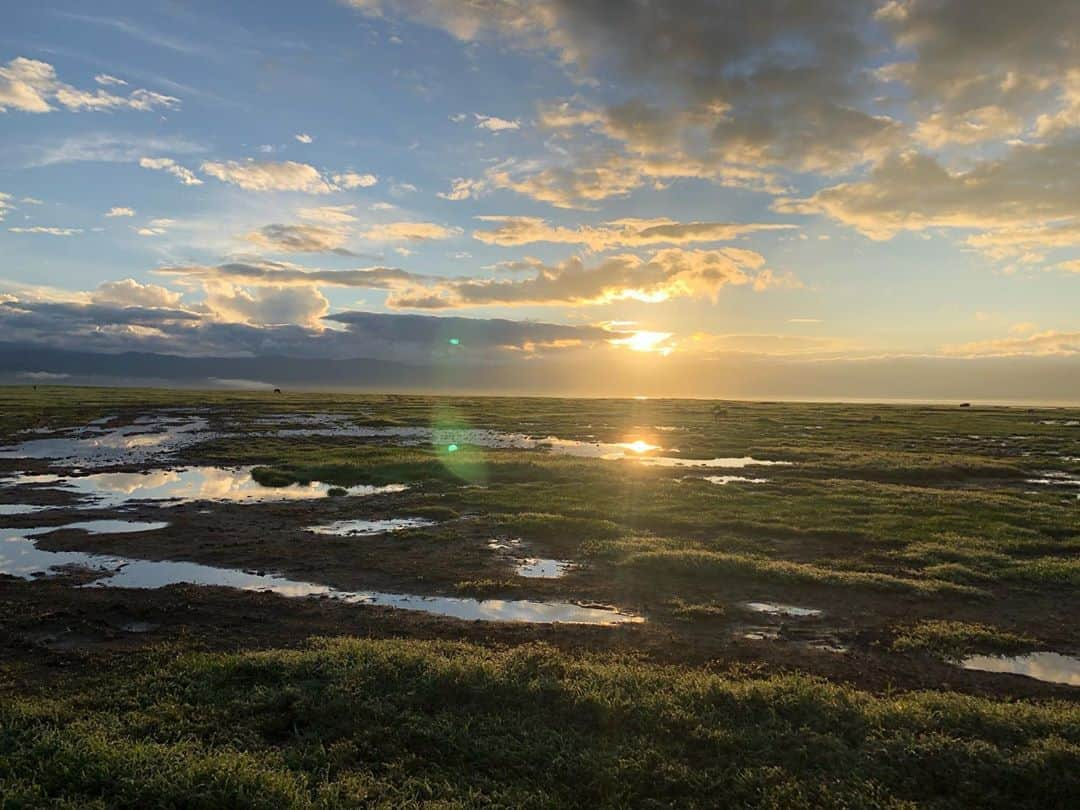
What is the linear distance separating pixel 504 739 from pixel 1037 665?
11.7 m

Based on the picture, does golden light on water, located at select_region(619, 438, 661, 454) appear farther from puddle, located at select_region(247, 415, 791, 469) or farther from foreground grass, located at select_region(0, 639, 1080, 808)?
foreground grass, located at select_region(0, 639, 1080, 808)

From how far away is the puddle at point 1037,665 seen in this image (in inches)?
534

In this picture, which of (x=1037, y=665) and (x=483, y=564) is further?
(x=483, y=564)

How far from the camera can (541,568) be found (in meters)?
21.8

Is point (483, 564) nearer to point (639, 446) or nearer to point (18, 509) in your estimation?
point (18, 509)

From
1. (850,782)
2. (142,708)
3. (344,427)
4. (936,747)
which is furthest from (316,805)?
(344,427)

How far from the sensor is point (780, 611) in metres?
17.6

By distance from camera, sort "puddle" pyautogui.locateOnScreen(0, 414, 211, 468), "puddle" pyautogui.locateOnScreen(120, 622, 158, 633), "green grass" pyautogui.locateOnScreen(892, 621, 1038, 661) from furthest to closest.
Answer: "puddle" pyautogui.locateOnScreen(0, 414, 211, 468) → "puddle" pyautogui.locateOnScreen(120, 622, 158, 633) → "green grass" pyautogui.locateOnScreen(892, 621, 1038, 661)

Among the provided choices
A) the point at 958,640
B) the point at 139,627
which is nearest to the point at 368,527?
the point at 139,627

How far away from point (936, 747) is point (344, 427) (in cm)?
7434

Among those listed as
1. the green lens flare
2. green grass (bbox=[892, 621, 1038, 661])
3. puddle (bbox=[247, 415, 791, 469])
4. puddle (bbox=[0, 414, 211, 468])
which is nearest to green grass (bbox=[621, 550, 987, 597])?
green grass (bbox=[892, 621, 1038, 661])

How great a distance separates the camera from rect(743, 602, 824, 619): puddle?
17375mm

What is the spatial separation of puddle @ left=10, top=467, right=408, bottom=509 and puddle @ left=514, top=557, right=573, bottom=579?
51.6 ft

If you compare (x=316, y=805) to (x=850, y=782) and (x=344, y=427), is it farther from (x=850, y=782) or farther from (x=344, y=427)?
(x=344, y=427)
